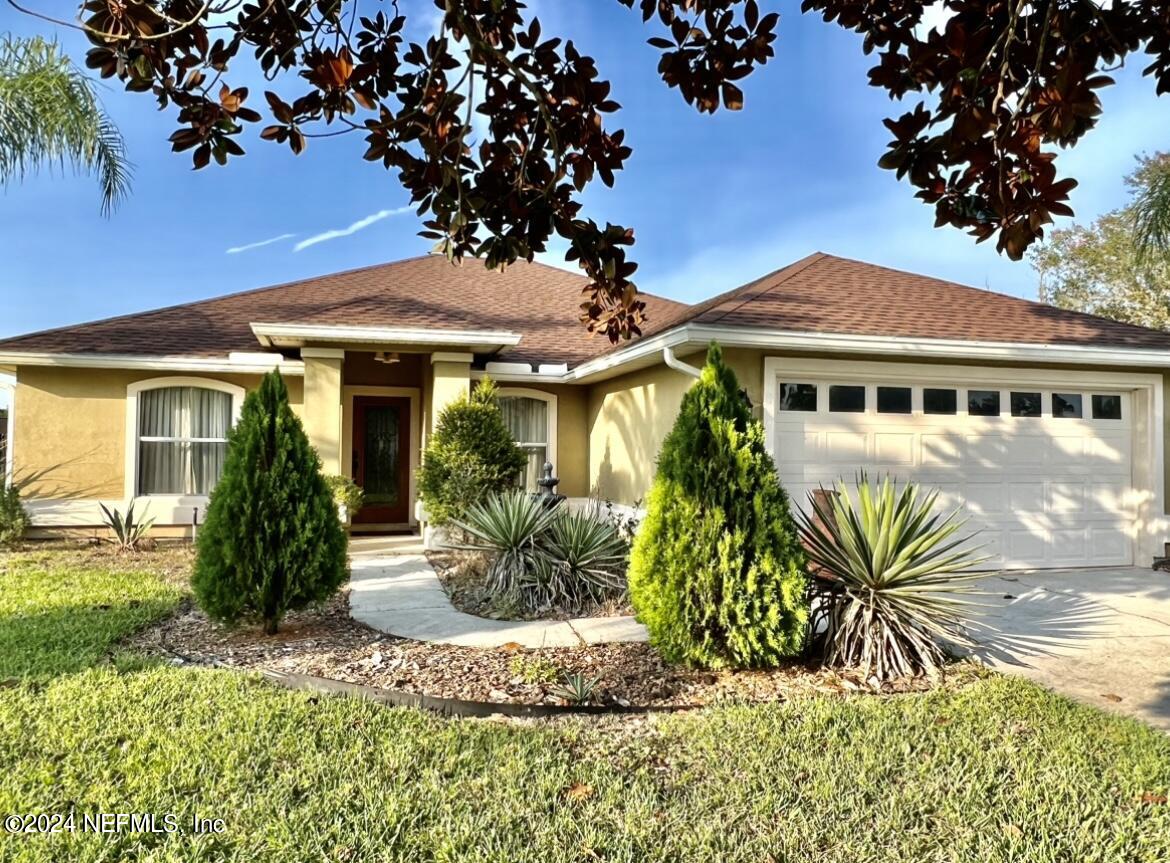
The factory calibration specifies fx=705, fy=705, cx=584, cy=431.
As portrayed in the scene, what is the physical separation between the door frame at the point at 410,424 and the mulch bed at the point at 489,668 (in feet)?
23.5

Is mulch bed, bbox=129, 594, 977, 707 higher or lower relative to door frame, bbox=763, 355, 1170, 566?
lower

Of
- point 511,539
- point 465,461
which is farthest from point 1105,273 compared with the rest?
point 511,539

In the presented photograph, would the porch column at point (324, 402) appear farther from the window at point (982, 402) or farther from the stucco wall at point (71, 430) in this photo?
the window at point (982, 402)

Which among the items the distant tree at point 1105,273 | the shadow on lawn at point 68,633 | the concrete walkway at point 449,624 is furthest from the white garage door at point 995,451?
the distant tree at point 1105,273

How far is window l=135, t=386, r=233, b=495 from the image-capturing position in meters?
11.5

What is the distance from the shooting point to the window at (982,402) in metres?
8.98

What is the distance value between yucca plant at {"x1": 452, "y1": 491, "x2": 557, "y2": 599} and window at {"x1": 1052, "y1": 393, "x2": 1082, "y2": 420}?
22.2 ft

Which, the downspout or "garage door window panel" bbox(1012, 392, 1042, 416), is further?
"garage door window panel" bbox(1012, 392, 1042, 416)

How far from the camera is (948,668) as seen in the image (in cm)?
511

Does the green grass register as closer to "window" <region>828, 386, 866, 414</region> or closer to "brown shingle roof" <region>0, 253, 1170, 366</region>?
"brown shingle roof" <region>0, 253, 1170, 366</region>

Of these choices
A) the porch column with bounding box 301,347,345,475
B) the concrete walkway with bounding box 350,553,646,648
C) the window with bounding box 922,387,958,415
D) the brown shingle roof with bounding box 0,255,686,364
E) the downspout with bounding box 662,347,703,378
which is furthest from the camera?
the brown shingle roof with bounding box 0,255,686,364

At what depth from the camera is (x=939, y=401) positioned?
350 inches

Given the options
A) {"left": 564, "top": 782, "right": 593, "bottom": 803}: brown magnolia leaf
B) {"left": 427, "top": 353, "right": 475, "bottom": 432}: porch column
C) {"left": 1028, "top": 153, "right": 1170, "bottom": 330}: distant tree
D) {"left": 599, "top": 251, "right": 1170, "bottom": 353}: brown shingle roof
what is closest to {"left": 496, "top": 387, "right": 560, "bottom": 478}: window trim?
{"left": 427, "top": 353, "right": 475, "bottom": 432}: porch column

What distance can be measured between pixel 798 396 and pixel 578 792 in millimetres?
6230
